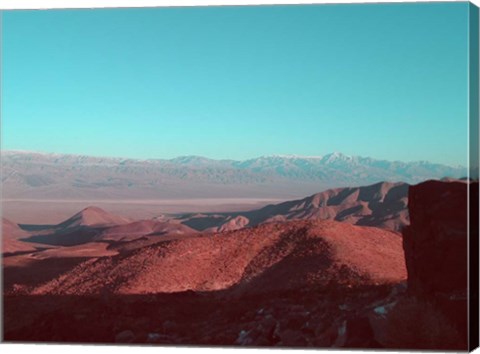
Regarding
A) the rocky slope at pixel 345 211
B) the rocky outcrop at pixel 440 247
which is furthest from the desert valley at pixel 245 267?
the rocky slope at pixel 345 211

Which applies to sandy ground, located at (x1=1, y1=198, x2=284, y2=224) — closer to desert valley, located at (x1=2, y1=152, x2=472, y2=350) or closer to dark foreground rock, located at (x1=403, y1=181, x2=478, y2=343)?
desert valley, located at (x1=2, y1=152, x2=472, y2=350)

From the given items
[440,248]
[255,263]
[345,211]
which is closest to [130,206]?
[255,263]

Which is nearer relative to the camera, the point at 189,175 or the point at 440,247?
the point at 440,247

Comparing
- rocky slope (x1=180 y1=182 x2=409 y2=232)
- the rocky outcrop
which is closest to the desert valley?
the rocky outcrop

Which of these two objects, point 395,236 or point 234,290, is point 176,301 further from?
point 395,236

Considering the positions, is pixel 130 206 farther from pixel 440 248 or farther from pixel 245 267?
pixel 440 248

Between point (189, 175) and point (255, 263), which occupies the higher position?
point (189, 175)

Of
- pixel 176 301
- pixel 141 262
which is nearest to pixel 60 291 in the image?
pixel 141 262
